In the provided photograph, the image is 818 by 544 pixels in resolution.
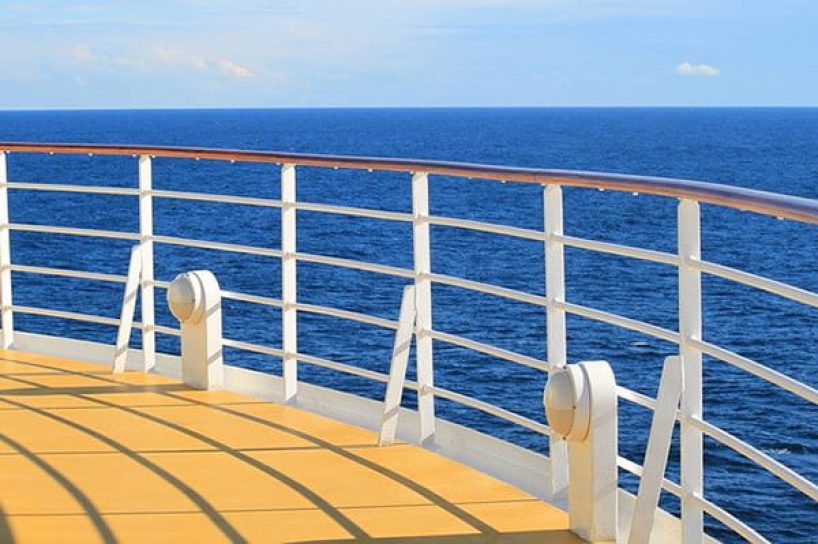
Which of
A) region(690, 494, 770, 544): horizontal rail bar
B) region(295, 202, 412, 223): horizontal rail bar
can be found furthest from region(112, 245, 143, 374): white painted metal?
region(690, 494, 770, 544): horizontal rail bar

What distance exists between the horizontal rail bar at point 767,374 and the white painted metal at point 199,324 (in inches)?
102

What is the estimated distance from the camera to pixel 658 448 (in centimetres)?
316

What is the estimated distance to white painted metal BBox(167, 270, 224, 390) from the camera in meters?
5.35

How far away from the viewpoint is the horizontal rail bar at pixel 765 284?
2.47 meters

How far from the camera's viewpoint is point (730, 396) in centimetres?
2175

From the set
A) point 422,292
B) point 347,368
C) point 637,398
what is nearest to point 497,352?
point 422,292

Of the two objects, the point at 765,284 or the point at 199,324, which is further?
the point at 199,324

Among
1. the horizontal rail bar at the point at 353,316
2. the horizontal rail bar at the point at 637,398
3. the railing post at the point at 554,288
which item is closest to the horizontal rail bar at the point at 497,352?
the railing post at the point at 554,288

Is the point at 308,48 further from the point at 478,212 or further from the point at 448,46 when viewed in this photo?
the point at 478,212

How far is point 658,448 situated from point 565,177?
816 mm

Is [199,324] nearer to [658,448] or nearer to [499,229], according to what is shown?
[499,229]

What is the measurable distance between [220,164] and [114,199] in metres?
22.5

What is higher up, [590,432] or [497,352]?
[497,352]

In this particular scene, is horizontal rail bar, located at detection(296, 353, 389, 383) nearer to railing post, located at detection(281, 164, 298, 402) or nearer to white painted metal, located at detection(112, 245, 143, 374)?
railing post, located at detection(281, 164, 298, 402)
